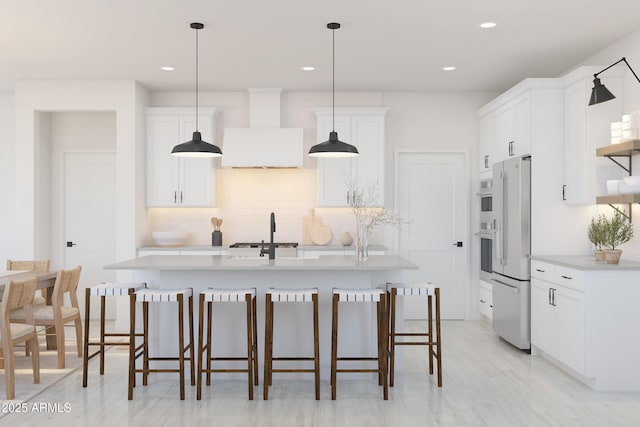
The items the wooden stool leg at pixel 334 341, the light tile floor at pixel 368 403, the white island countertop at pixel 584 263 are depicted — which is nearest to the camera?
the light tile floor at pixel 368 403

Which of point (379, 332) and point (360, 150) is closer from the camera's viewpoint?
point (379, 332)

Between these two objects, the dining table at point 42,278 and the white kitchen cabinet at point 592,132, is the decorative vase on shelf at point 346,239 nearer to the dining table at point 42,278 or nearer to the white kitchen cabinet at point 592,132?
the white kitchen cabinet at point 592,132

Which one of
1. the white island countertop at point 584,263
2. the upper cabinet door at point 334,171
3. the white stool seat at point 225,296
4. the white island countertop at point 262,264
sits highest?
the upper cabinet door at point 334,171

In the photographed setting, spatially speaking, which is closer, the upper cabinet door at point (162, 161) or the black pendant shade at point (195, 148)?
the black pendant shade at point (195, 148)

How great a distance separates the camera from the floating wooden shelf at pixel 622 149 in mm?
4496

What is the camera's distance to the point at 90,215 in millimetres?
7293

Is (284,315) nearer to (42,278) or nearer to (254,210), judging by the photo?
(42,278)

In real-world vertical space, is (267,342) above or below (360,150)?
below

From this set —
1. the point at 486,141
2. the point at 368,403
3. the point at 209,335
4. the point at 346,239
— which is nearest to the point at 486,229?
the point at 486,141

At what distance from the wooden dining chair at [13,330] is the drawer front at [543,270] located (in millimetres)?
4336

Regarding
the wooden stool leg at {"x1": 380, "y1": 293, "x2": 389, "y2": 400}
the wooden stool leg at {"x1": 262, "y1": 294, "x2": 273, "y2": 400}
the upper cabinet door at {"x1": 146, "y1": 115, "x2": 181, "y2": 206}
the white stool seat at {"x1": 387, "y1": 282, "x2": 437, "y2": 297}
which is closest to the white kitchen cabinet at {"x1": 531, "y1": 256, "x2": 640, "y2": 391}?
the white stool seat at {"x1": 387, "y1": 282, "x2": 437, "y2": 297}

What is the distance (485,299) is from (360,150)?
2.34 metres

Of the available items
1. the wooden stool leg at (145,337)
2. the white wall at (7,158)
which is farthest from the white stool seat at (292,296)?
the white wall at (7,158)

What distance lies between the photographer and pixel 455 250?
23.9 ft
